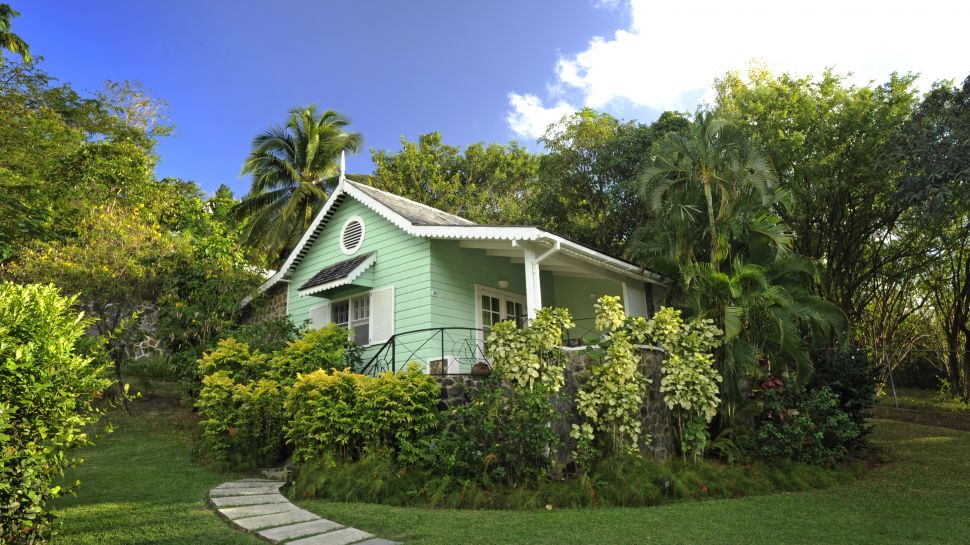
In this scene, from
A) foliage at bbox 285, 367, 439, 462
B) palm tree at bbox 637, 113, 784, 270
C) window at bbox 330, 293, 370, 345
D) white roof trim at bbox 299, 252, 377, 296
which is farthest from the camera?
window at bbox 330, 293, 370, 345

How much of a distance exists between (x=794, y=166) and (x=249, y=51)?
1587 cm

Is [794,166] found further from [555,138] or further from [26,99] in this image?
[26,99]

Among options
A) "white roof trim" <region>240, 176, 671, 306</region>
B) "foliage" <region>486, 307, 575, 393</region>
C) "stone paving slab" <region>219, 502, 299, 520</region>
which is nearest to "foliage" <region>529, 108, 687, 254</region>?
"white roof trim" <region>240, 176, 671, 306</region>

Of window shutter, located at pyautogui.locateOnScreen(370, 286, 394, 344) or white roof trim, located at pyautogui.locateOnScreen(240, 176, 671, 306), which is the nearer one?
white roof trim, located at pyautogui.locateOnScreen(240, 176, 671, 306)

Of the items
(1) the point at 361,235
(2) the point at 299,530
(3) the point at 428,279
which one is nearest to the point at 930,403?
(3) the point at 428,279

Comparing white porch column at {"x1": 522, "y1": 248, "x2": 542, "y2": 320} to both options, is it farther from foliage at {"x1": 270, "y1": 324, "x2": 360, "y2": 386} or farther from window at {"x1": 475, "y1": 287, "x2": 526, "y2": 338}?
foliage at {"x1": 270, "y1": 324, "x2": 360, "y2": 386}

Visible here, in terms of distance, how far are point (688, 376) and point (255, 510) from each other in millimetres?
6897

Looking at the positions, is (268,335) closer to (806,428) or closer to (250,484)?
(250,484)

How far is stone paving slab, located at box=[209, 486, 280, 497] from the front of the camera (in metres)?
7.58

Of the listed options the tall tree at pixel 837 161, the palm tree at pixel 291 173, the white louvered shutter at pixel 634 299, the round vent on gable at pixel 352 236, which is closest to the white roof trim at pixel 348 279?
the round vent on gable at pixel 352 236

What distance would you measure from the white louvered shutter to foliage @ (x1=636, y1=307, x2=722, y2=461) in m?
3.11

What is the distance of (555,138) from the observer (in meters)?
21.2

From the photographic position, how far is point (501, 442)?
8.27 m

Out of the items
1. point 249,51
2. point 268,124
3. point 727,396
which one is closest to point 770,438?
point 727,396
